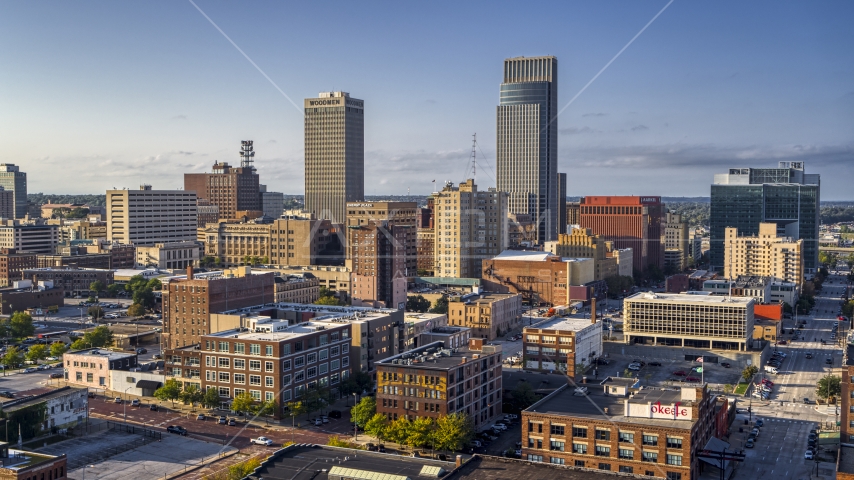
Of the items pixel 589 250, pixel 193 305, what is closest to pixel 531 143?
pixel 589 250

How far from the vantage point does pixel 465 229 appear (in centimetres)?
12006

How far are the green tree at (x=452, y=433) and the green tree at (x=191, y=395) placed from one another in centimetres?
1654

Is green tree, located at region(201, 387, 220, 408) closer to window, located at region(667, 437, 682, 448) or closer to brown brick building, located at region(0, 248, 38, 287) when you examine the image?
window, located at region(667, 437, 682, 448)

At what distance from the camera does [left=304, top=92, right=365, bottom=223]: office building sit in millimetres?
170125

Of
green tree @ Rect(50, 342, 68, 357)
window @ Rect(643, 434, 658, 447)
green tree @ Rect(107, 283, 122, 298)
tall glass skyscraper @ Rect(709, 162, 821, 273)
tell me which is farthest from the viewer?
tall glass skyscraper @ Rect(709, 162, 821, 273)

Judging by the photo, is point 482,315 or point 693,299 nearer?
point 693,299

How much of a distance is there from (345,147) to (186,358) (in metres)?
114

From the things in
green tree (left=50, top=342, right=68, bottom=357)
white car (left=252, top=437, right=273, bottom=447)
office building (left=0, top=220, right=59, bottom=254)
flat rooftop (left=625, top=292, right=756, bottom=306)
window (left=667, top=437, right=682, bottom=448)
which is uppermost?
office building (left=0, top=220, right=59, bottom=254)

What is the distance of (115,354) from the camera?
213 ft

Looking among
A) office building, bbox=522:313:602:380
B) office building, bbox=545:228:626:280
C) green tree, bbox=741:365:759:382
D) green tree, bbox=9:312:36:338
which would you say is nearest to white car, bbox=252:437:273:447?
office building, bbox=522:313:602:380

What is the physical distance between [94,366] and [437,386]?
27.3 metres

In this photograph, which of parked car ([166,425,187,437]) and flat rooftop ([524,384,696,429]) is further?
parked car ([166,425,187,437])

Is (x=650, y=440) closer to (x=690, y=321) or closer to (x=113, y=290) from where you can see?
(x=690, y=321)

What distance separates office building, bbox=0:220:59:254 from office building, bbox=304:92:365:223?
47.0 m
